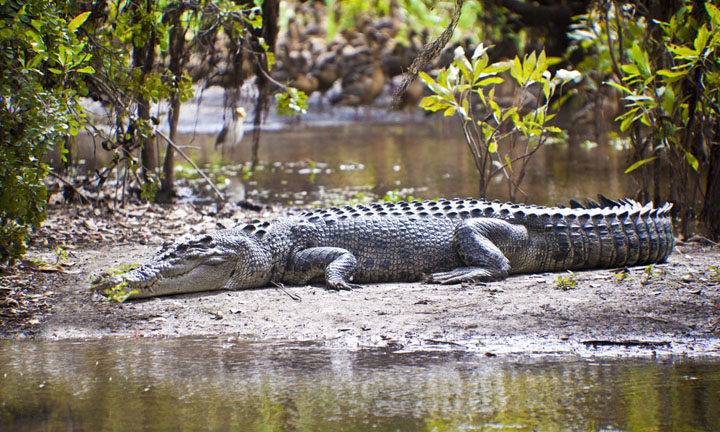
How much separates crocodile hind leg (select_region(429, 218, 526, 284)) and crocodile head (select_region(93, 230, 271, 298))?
53.0 inches

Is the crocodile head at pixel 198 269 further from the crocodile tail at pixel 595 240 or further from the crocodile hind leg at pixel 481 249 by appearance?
the crocodile tail at pixel 595 240

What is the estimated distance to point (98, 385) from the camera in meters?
3.49

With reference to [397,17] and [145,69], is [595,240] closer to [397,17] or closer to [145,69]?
[145,69]

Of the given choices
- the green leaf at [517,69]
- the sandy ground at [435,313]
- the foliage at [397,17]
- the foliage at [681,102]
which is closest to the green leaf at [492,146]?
the green leaf at [517,69]

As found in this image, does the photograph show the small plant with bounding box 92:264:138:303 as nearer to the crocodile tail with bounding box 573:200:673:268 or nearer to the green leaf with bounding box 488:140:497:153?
the crocodile tail with bounding box 573:200:673:268

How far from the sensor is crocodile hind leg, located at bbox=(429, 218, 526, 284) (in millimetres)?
5258

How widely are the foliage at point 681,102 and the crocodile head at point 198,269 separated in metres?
3.05

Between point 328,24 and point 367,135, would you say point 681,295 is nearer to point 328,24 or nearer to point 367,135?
point 367,135

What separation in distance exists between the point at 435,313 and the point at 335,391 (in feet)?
A: 4.16

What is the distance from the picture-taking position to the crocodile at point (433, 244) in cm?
532

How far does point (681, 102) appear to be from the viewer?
230 inches

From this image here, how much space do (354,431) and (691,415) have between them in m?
1.41

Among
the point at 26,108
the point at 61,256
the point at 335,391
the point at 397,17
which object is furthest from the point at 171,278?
the point at 397,17

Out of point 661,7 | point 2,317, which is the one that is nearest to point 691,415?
point 2,317
